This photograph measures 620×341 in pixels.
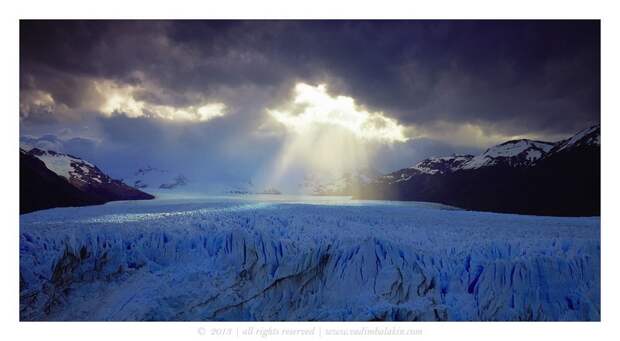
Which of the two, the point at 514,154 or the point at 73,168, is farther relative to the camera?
the point at 73,168

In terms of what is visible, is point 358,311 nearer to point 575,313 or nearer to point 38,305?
point 575,313

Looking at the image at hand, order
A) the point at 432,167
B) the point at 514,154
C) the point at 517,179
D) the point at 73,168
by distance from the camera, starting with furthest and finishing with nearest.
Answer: the point at 432,167 < the point at 517,179 < the point at 73,168 < the point at 514,154

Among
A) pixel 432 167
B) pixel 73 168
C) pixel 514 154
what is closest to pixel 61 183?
pixel 73 168

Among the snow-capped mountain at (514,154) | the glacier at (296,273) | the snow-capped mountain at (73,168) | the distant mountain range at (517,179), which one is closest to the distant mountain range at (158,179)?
the snow-capped mountain at (73,168)

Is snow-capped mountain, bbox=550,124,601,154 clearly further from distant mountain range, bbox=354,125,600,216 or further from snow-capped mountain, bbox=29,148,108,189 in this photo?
snow-capped mountain, bbox=29,148,108,189

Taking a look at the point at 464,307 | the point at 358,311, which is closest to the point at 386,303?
the point at 358,311

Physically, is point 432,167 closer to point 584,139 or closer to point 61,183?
point 584,139
